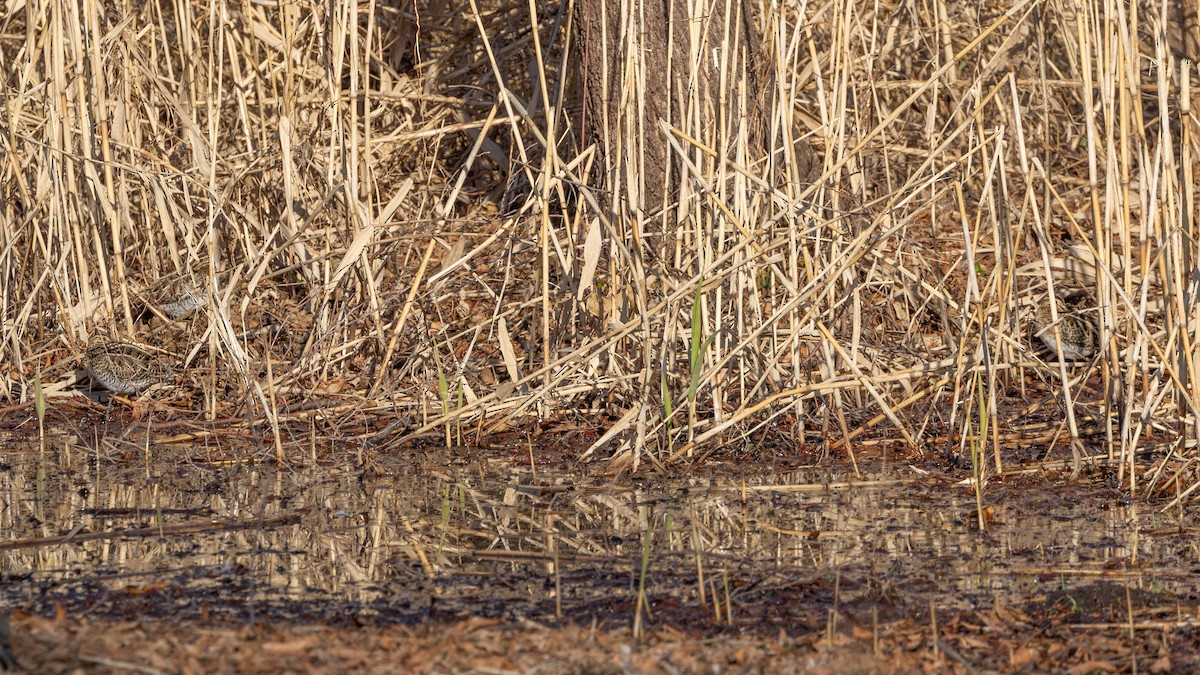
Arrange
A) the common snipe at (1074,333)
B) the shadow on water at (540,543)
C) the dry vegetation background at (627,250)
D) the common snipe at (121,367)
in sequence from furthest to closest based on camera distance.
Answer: the common snipe at (1074,333)
the common snipe at (121,367)
the dry vegetation background at (627,250)
the shadow on water at (540,543)

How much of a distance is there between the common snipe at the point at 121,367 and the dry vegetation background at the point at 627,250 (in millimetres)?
116

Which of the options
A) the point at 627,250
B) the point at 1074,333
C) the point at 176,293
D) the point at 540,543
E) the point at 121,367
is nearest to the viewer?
the point at 540,543

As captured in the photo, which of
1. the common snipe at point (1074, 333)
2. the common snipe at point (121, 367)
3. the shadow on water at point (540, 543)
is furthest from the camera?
the common snipe at point (1074, 333)

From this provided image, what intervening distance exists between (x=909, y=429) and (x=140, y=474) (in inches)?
75.6

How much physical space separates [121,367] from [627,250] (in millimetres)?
1591

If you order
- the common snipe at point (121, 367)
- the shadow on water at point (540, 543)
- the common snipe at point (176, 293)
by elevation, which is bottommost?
the shadow on water at point (540, 543)

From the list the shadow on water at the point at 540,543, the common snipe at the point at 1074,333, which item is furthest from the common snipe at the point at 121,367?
the common snipe at the point at 1074,333

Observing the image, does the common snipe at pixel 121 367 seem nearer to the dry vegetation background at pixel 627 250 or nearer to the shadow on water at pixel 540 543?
the dry vegetation background at pixel 627 250

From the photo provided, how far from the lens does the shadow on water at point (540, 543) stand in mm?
2461

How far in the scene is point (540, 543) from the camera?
9.50ft

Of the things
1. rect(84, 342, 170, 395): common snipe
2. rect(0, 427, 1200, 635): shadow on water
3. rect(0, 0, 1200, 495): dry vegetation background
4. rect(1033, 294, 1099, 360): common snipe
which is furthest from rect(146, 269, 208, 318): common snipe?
rect(1033, 294, 1099, 360): common snipe

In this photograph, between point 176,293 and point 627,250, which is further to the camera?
point 176,293

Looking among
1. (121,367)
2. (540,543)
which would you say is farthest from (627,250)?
(121,367)

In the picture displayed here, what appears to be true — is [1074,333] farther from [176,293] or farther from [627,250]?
[176,293]
